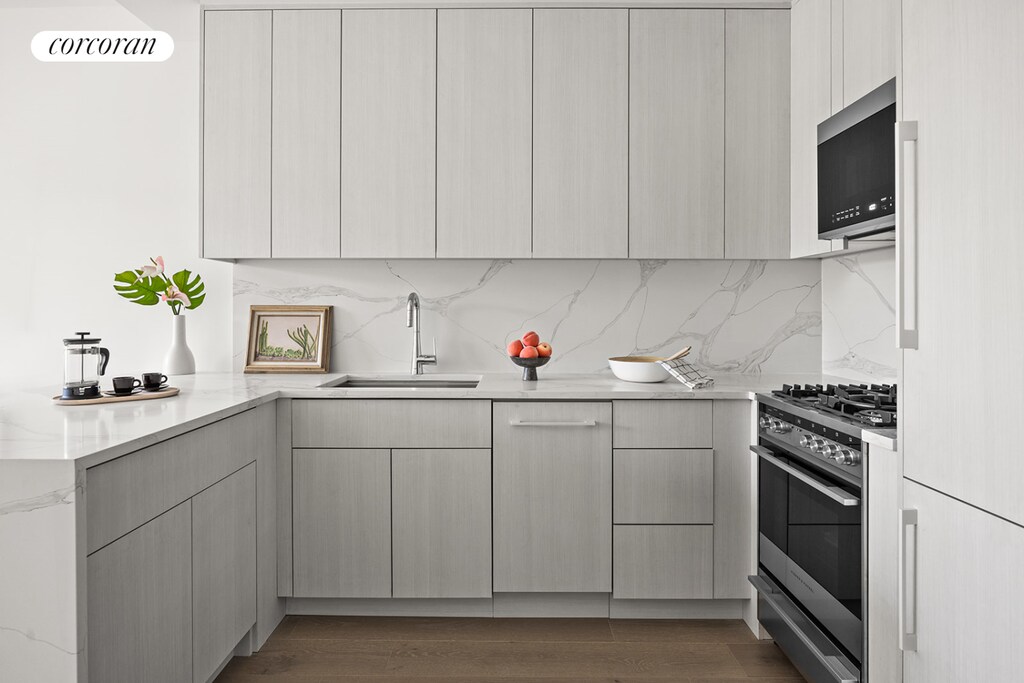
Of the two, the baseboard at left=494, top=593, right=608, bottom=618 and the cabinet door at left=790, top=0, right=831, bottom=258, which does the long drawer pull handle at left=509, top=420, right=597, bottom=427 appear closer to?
the baseboard at left=494, top=593, right=608, bottom=618

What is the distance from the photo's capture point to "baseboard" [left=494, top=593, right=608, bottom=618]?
9.46ft

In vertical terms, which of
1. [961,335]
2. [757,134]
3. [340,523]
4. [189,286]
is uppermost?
[757,134]

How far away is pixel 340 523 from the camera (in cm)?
280

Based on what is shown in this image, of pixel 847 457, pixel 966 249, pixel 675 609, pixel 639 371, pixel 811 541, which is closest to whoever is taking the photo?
pixel 966 249

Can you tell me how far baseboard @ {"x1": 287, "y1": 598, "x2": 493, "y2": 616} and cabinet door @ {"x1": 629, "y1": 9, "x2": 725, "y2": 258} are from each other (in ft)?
Result: 5.19

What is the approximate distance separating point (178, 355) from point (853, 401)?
2737 mm

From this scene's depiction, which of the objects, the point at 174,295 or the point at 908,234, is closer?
the point at 908,234

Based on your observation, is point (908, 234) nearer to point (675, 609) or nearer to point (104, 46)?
point (675, 609)

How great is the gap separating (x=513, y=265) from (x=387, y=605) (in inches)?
61.8

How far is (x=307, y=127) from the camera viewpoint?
313cm

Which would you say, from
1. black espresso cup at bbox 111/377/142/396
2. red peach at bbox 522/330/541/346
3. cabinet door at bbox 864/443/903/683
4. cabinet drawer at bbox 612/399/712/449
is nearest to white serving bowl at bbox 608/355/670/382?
cabinet drawer at bbox 612/399/712/449

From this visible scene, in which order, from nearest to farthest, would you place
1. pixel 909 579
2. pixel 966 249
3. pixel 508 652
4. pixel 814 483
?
pixel 966 249 → pixel 909 579 → pixel 814 483 → pixel 508 652

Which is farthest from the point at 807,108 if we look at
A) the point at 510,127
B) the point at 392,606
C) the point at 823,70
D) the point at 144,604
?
the point at 144,604

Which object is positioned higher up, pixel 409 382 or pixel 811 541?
pixel 409 382
